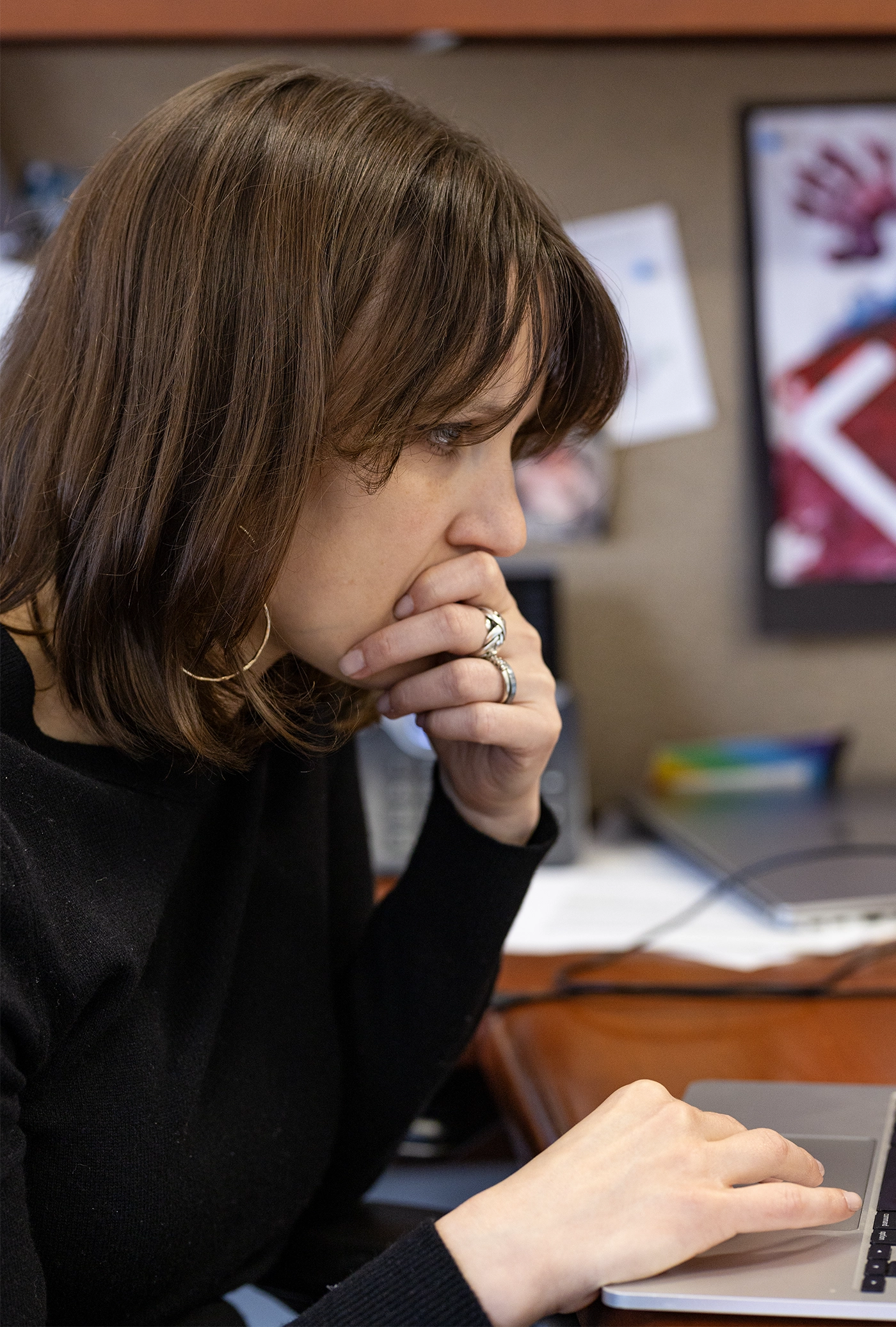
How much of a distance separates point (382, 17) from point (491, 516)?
0.48 m

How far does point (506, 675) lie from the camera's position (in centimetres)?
70

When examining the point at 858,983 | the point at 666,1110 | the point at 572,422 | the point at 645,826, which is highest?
the point at 572,422

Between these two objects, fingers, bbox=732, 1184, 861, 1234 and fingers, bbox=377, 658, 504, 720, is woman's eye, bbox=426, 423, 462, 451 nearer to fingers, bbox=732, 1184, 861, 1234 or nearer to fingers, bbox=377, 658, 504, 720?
fingers, bbox=377, 658, 504, 720

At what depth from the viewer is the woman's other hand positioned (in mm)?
635

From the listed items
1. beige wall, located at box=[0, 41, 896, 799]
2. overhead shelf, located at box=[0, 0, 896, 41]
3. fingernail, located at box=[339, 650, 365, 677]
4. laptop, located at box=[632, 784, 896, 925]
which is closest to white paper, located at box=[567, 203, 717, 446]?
beige wall, located at box=[0, 41, 896, 799]

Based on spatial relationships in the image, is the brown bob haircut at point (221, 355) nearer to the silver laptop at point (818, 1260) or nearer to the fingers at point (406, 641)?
the fingers at point (406, 641)

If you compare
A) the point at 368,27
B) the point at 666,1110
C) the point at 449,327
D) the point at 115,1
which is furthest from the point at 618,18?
the point at 666,1110

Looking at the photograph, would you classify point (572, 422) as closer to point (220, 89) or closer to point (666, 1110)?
point (220, 89)

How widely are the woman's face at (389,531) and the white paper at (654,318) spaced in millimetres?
573

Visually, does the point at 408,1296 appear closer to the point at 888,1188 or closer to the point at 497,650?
the point at 888,1188

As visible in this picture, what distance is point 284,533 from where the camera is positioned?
539 millimetres

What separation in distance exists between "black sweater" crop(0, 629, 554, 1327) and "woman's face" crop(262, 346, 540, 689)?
0.10 meters

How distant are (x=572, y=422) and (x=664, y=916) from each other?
40cm

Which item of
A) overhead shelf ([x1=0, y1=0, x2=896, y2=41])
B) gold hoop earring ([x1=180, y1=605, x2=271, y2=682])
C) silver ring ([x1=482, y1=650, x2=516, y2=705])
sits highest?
overhead shelf ([x1=0, y1=0, x2=896, y2=41])
